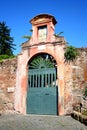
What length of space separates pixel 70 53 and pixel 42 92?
10.3ft

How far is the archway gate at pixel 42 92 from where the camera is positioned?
532 inches

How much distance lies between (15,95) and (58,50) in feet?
14.2

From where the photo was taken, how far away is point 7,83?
50.1ft

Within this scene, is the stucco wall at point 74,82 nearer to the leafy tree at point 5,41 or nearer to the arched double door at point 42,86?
the arched double door at point 42,86

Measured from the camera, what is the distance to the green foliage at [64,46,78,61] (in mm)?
13397

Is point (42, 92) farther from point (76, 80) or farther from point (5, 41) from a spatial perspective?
point (5, 41)

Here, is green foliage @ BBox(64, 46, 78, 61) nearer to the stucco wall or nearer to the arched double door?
the stucco wall

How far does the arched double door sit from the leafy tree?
617 inches

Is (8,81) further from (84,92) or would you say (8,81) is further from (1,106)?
(84,92)

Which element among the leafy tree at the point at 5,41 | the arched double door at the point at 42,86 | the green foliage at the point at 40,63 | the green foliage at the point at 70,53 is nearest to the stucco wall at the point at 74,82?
the green foliage at the point at 70,53

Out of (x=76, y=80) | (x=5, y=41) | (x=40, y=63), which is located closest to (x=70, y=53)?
(x=76, y=80)

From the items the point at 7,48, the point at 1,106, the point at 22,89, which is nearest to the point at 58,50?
the point at 22,89

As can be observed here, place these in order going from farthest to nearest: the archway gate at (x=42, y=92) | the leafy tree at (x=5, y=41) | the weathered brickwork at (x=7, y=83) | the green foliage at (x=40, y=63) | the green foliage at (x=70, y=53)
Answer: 1. the leafy tree at (x=5, y=41)
2. the weathered brickwork at (x=7, y=83)
3. the green foliage at (x=40, y=63)
4. the archway gate at (x=42, y=92)
5. the green foliage at (x=70, y=53)

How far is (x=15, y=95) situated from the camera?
48.2 ft
